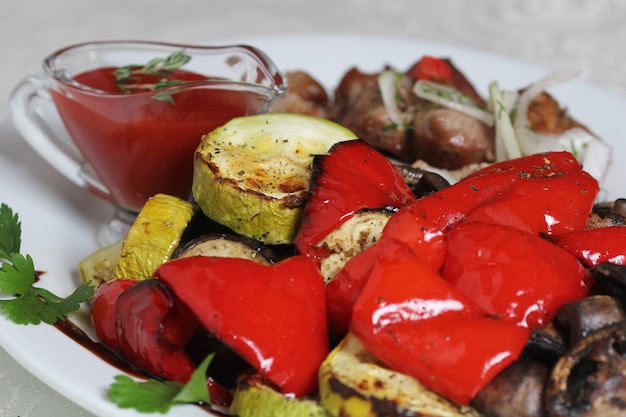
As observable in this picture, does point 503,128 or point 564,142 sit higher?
point 503,128

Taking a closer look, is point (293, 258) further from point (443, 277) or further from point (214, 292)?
point (443, 277)

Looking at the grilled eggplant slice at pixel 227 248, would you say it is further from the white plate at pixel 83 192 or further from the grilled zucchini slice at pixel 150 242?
the white plate at pixel 83 192

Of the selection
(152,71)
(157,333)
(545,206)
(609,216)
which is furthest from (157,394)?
(152,71)

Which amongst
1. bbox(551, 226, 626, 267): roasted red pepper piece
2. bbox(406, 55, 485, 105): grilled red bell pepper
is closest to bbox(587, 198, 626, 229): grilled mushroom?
bbox(551, 226, 626, 267): roasted red pepper piece

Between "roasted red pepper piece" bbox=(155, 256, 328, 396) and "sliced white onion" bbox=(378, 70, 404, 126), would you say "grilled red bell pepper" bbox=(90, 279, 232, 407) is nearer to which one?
"roasted red pepper piece" bbox=(155, 256, 328, 396)

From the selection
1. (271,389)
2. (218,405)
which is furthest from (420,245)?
(218,405)

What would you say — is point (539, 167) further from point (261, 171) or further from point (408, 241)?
point (261, 171)
